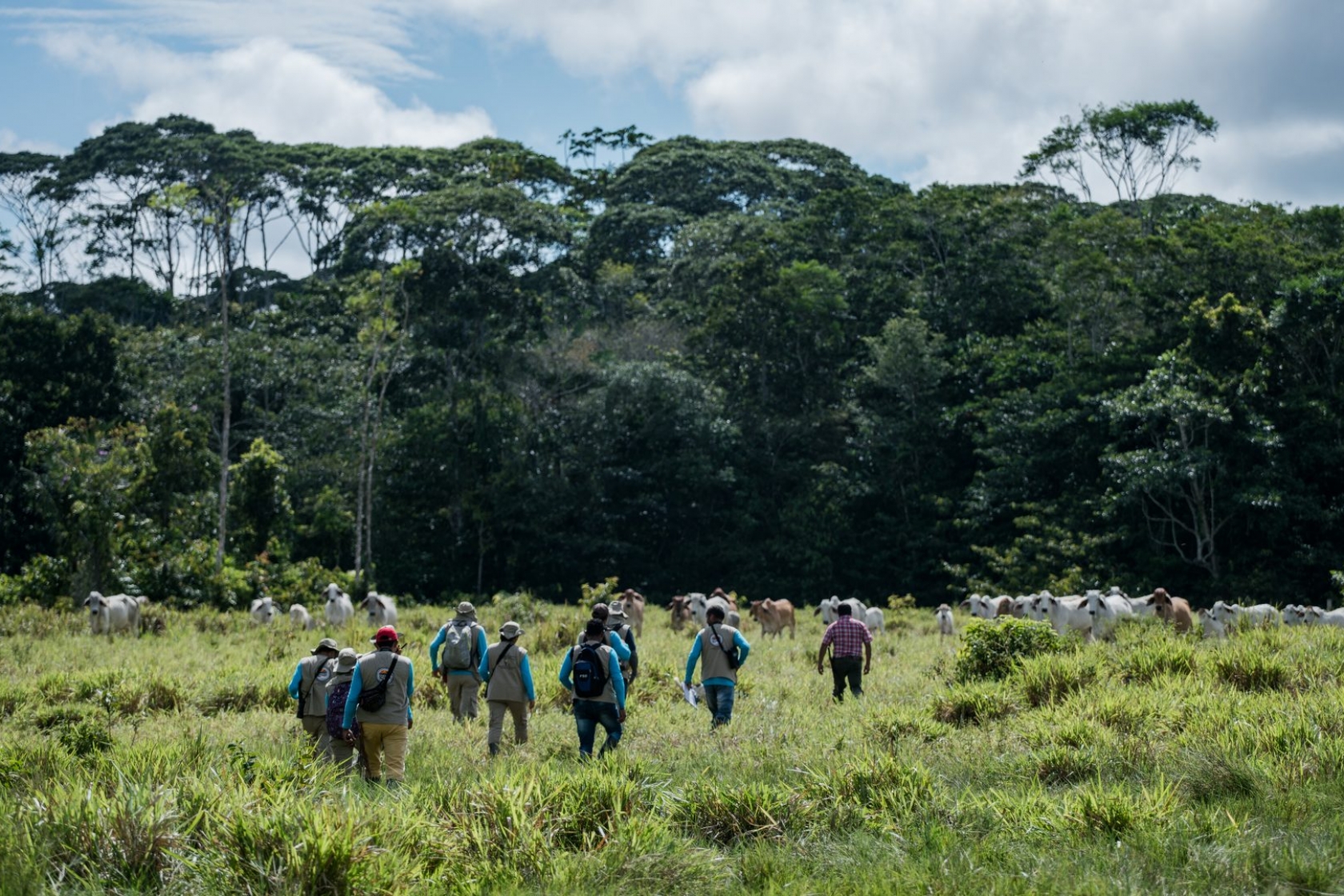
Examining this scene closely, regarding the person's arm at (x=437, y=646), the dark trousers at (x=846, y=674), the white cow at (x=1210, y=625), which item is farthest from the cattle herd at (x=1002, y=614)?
the person's arm at (x=437, y=646)

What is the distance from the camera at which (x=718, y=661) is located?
12453 millimetres

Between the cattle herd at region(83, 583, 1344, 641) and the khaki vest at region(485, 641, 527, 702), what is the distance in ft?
25.1

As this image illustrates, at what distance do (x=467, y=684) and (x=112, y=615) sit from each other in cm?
1311

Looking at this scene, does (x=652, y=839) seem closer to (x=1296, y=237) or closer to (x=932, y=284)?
(x=1296, y=237)

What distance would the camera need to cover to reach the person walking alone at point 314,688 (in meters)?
10.6

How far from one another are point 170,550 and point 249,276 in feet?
118

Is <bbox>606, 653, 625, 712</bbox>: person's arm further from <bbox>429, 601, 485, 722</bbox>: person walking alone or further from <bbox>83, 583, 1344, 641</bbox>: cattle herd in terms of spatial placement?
<bbox>83, 583, 1344, 641</bbox>: cattle herd

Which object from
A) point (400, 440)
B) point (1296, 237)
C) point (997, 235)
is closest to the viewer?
point (1296, 237)

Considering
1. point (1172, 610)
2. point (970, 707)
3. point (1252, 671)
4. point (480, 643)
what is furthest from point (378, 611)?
point (1252, 671)

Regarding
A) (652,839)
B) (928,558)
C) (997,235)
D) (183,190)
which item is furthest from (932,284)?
(652,839)

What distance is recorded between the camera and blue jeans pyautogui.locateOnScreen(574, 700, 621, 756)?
10.8m

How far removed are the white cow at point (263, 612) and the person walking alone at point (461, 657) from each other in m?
14.1

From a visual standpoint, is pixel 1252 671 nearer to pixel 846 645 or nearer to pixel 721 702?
pixel 846 645

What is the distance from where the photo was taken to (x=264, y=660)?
61.9 ft
